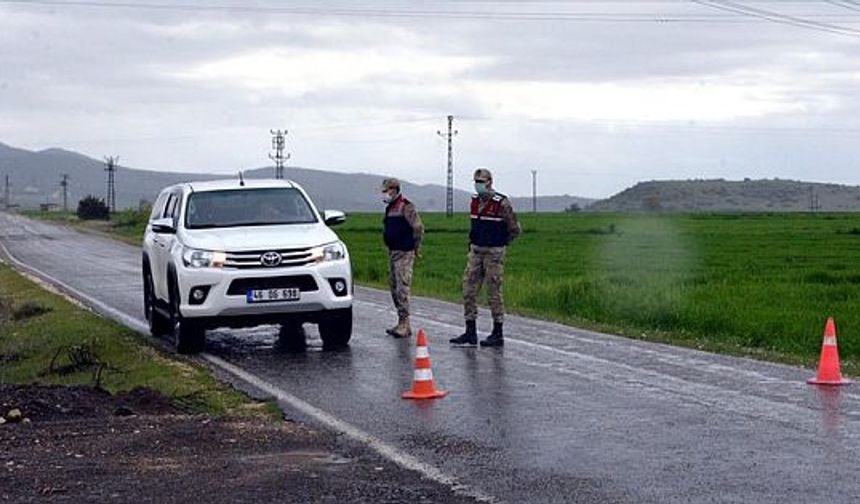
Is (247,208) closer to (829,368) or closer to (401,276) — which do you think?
(401,276)

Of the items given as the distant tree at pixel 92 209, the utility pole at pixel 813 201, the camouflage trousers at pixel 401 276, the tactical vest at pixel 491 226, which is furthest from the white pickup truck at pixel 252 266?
the utility pole at pixel 813 201

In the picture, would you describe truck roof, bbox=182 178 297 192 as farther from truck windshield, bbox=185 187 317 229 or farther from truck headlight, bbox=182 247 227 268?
truck headlight, bbox=182 247 227 268

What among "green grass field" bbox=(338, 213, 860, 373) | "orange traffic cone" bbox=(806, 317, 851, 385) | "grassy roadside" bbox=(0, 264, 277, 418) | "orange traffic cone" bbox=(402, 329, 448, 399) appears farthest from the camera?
"green grass field" bbox=(338, 213, 860, 373)

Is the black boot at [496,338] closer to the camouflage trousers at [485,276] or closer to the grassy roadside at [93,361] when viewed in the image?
the camouflage trousers at [485,276]

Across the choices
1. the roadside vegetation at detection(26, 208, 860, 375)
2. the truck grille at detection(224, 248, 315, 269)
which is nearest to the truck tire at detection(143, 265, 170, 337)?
the truck grille at detection(224, 248, 315, 269)

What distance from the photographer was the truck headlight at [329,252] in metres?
15.5

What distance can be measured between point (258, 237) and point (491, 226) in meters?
2.47

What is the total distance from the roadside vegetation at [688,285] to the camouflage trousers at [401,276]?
9.65 ft

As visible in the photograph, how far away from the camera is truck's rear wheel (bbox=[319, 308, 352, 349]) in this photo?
51.3 ft

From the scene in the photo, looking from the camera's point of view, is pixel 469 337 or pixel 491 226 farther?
pixel 469 337

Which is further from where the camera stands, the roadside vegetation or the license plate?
the roadside vegetation

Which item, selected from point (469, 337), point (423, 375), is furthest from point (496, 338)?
point (423, 375)

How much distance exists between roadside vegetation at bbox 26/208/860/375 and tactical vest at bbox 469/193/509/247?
2611 millimetres

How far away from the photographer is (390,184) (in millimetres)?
17016
